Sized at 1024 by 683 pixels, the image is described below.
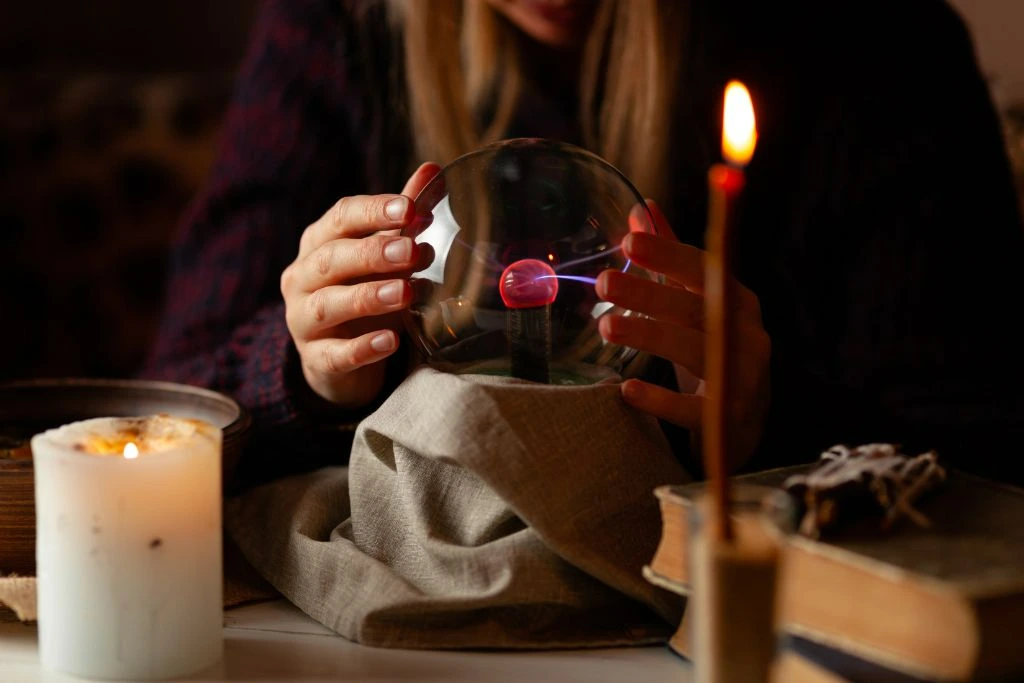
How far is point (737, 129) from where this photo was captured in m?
0.39

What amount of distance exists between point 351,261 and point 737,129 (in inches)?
11.6

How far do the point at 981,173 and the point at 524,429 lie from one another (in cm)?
62

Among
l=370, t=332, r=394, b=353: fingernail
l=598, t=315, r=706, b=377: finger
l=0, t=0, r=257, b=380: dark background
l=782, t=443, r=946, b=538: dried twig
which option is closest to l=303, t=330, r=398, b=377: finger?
l=370, t=332, r=394, b=353: fingernail

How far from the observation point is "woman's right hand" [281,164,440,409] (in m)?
0.60

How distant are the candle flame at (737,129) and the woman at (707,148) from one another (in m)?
0.48

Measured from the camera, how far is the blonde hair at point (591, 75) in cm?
99

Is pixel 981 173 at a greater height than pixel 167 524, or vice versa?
pixel 981 173

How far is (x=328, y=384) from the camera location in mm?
728

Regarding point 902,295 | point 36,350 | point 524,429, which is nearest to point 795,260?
point 902,295

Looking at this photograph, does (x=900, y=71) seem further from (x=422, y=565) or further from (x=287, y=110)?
(x=422, y=565)

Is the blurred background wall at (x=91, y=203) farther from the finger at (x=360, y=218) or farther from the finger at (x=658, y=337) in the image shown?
the finger at (x=658, y=337)

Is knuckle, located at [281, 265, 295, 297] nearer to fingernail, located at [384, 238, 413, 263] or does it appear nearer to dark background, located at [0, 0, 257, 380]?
fingernail, located at [384, 238, 413, 263]

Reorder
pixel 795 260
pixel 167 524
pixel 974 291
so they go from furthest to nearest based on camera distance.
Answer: pixel 795 260 < pixel 974 291 < pixel 167 524

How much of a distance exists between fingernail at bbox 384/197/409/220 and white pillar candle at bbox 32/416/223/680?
0.50 feet
